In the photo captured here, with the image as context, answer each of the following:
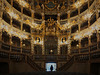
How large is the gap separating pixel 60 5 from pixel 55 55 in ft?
51.0

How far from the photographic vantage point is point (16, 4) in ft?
98.1

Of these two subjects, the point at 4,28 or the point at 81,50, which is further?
the point at 81,50

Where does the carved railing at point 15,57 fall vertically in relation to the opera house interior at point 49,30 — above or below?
below

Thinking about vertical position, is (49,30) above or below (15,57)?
above

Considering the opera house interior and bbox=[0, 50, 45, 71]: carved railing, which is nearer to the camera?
bbox=[0, 50, 45, 71]: carved railing

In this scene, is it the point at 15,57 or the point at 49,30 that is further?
the point at 49,30

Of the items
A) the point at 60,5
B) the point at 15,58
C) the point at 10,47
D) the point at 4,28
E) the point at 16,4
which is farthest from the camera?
the point at 60,5

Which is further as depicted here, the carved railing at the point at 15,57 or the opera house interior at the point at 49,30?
the opera house interior at the point at 49,30

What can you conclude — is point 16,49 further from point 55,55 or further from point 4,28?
point 55,55

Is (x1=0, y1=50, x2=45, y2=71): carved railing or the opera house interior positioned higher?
the opera house interior

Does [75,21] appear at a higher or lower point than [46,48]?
higher

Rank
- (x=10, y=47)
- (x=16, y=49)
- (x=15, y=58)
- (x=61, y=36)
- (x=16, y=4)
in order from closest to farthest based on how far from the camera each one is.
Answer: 1. (x=15, y=58)
2. (x=10, y=47)
3. (x=16, y=49)
4. (x=16, y=4)
5. (x=61, y=36)

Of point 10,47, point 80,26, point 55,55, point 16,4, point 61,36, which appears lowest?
point 55,55

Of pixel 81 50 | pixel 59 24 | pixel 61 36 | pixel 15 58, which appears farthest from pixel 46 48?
pixel 15 58
